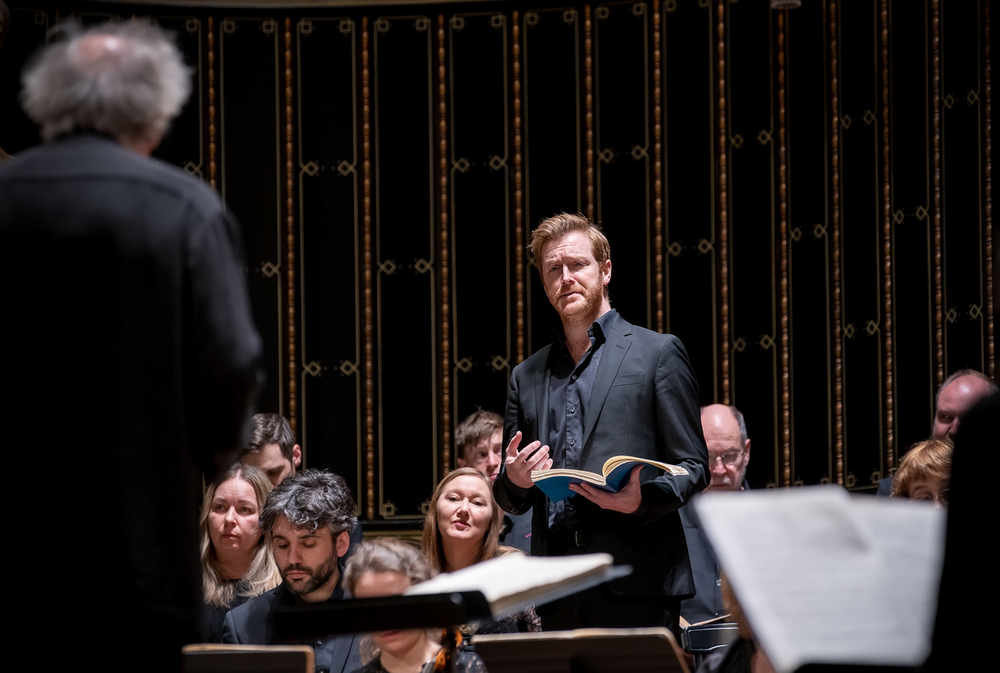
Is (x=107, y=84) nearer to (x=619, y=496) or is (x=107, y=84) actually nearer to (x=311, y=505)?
(x=619, y=496)

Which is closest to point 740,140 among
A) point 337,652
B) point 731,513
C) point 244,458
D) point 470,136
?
point 470,136

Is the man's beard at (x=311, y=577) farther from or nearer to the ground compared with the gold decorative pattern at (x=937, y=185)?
nearer to the ground

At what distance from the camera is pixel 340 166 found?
5.59 m

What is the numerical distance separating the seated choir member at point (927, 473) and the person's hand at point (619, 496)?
1.10m

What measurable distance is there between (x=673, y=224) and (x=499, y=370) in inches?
39.7

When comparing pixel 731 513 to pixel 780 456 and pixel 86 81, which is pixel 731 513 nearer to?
pixel 86 81

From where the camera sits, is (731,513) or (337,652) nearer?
(731,513)

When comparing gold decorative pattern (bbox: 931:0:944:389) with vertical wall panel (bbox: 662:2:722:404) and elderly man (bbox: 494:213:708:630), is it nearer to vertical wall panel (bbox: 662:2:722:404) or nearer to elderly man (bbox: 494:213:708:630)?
vertical wall panel (bbox: 662:2:722:404)

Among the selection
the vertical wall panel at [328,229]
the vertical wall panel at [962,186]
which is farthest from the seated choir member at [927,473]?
the vertical wall panel at [328,229]

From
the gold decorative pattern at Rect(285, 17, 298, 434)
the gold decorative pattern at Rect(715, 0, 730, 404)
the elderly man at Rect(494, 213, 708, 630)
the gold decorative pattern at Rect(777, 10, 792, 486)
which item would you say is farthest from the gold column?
the elderly man at Rect(494, 213, 708, 630)

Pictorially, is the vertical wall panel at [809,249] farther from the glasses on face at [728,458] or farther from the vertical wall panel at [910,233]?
the glasses on face at [728,458]

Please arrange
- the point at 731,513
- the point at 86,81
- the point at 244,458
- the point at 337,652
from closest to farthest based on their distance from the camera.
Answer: the point at 731,513
the point at 86,81
the point at 337,652
the point at 244,458

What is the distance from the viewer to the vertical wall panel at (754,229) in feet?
17.1

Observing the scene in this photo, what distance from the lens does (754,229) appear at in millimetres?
5238
